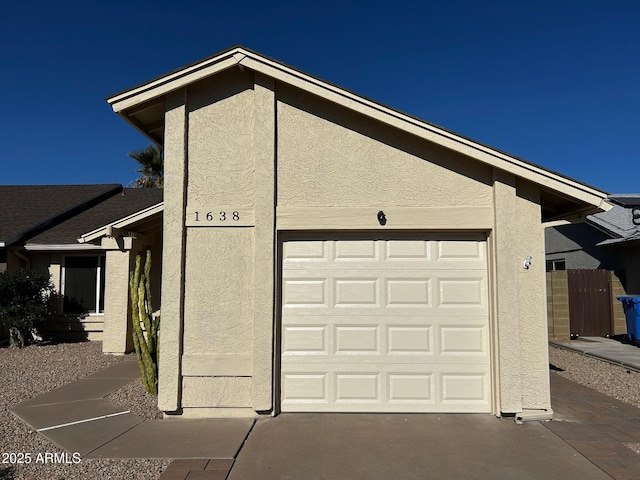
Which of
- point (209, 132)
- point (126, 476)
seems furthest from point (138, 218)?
point (126, 476)

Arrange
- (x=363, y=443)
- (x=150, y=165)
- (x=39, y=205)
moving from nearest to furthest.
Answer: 1. (x=363, y=443)
2. (x=39, y=205)
3. (x=150, y=165)

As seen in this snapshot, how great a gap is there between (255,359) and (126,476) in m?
1.91

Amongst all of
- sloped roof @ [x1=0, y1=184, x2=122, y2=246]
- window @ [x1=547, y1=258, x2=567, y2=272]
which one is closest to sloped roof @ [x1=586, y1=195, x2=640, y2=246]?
window @ [x1=547, y1=258, x2=567, y2=272]

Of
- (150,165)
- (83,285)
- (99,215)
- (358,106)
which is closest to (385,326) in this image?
(358,106)

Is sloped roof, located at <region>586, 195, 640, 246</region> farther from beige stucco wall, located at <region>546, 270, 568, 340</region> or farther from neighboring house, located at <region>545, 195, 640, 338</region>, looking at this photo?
beige stucco wall, located at <region>546, 270, 568, 340</region>

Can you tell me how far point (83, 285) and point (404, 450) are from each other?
10.5 metres

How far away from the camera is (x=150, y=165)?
24438 millimetres

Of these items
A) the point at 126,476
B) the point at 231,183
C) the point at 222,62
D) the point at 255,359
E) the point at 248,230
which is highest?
the point at 222,62

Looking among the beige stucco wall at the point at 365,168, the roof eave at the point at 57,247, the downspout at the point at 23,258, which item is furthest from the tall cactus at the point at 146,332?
the downspout at the point at 23,258

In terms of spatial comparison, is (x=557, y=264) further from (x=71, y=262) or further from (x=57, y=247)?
(x=57, y=247)

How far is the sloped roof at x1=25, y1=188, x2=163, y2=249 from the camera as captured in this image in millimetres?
11793

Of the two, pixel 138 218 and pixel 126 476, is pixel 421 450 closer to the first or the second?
pixel 126 476

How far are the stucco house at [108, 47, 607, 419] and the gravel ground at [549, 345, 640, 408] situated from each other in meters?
2.24

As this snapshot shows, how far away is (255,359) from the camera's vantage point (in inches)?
219
